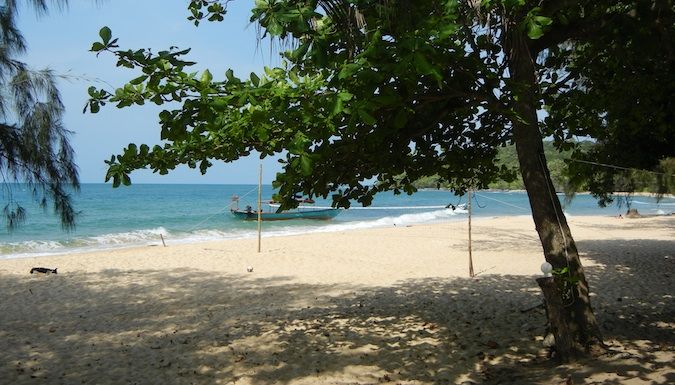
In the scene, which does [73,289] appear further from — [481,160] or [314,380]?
[481,160]

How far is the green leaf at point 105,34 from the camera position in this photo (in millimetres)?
2258

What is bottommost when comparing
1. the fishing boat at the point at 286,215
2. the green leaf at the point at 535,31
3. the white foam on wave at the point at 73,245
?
the white foam on wave at the point at 73,245

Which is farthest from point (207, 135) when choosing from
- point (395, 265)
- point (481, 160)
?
point (395, 265)

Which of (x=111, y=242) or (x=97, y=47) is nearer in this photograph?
(x=97, y=47)

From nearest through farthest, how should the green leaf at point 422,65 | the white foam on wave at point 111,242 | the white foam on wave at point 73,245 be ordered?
the green leaf at point 422,65 < the white foam on wave at point 73,245 < the white foam on wave at point 111,242

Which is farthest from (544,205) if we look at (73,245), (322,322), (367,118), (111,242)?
(111,242)

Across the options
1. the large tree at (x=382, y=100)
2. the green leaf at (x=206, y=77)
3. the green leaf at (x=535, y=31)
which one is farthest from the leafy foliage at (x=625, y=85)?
the green leaf at (x=206, y=77)

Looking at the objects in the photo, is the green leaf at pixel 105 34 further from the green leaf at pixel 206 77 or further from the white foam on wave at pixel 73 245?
the white foam on wave at pixel 73 245

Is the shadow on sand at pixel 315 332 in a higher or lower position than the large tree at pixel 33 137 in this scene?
lower

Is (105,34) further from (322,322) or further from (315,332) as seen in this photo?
(322,322)

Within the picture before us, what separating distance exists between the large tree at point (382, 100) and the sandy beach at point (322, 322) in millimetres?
903

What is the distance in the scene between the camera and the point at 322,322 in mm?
6129

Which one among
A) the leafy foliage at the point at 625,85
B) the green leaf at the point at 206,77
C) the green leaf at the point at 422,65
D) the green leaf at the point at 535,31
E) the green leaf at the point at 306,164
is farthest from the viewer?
the leafy foliage at the point at 625,85

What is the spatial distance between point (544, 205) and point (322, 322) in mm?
3028
